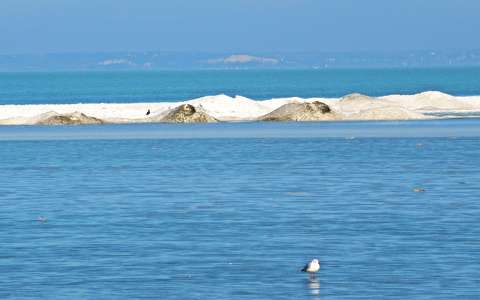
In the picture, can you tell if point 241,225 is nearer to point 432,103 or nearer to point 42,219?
point 42,219

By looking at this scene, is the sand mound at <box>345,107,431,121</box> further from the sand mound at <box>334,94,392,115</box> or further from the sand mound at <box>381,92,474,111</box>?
the sand mound at <box>381,92,474,111</box>

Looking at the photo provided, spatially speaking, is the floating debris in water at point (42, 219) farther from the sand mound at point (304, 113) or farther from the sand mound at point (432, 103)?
the sand mound at point (432, 103)

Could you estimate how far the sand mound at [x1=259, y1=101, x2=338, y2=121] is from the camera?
77.3 meters

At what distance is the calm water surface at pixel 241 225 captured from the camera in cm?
2134

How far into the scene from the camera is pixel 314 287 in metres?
21.1

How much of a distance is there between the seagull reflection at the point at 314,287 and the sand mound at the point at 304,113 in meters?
55.7

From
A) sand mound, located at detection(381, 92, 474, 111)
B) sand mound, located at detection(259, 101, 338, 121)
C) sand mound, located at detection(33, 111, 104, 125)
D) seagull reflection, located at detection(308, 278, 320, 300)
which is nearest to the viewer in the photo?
seagull reflection, located at detection(308, 278, 320, 300)

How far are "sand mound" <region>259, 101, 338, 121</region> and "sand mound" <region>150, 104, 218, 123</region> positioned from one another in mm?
3154

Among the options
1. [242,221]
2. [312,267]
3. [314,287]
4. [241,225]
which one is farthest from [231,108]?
[314,287]

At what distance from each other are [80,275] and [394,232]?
712 centimetres

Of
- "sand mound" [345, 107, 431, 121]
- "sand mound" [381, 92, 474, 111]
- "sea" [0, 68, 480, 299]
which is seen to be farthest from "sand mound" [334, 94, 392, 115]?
"sea" [0, 68, 480, 299]

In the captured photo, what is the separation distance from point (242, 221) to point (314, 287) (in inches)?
327

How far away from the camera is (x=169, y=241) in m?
26.2

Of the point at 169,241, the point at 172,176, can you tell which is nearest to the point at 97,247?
the point at 169,241
